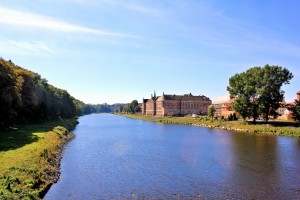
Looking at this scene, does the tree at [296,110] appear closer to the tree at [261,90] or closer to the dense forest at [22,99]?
the tree at [261,90]

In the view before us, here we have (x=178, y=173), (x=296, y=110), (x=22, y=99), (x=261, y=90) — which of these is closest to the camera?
(x=178, y=173)

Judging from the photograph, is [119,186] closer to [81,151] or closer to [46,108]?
[81,151]

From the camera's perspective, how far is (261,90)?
3548 inches

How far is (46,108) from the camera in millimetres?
100750

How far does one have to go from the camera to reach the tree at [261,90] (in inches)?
3585

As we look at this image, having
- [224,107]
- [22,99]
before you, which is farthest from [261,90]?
[22,99]

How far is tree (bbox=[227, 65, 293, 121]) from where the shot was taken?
91.1 metres

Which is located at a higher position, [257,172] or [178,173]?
[257,172]

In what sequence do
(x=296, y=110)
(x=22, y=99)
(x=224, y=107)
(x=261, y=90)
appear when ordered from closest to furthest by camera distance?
1. (x=22, y=99)
2. (x=296, y=110)
3. (x=261, y=90)
4. (x=224, y=107)

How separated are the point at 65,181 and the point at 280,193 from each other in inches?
759

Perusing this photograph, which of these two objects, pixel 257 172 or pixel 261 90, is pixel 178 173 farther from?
pixel 261 90

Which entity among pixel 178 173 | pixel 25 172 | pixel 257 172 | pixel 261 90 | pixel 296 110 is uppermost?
pixel 261 90

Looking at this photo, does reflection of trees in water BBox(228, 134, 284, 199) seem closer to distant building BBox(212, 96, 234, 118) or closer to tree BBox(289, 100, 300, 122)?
tree BBox(289, 100, 300, 122)

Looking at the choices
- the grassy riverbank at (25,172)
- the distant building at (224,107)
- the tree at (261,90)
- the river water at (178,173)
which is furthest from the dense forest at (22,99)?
the distant building at (224,107)
